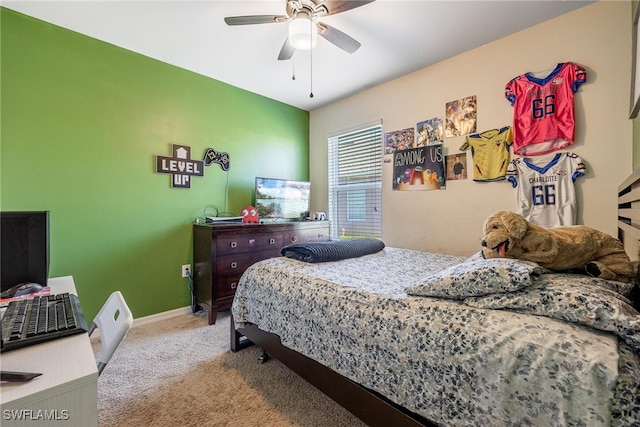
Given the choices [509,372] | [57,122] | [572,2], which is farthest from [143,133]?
[572,2]

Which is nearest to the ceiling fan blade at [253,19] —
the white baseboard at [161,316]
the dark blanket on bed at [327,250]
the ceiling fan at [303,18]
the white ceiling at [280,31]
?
the ceiling fan at [303,18]

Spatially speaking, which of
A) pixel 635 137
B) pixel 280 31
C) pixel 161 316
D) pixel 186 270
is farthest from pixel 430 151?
pixel 161 316

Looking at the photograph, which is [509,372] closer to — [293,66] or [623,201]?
[623,201]

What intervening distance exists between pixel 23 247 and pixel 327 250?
1.59 meters

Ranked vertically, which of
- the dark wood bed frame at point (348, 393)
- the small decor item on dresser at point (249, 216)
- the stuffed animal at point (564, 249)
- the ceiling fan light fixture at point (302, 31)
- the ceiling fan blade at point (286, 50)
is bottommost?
the dark wood bed frame at point (348, 393)

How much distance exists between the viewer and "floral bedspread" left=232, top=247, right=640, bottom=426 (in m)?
0.71

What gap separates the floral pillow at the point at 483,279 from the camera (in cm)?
94

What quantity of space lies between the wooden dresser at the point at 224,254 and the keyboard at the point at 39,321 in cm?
143

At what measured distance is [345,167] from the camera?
3.64 m

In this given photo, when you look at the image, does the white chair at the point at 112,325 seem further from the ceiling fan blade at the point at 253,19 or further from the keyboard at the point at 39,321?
the ceiling fan blade at the point at 253,19

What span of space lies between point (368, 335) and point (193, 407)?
44.1 inches

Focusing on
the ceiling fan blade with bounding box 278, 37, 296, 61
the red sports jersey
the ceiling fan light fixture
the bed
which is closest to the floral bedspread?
the bed

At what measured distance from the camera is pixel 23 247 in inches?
47.3

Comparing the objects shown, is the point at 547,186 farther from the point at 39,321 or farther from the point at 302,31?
the point at 39,321
